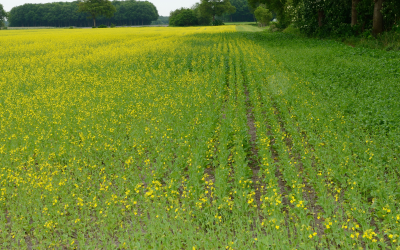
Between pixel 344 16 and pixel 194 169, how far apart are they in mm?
30232

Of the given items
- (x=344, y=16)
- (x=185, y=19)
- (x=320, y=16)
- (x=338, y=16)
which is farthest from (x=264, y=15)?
(x=344, y=16)

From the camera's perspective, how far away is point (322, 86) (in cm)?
1307

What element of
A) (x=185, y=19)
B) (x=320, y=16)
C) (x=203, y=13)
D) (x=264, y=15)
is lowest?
(x=320, y=16)

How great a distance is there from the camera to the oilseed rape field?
15.9ft

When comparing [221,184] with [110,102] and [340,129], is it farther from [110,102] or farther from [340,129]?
[110,102]

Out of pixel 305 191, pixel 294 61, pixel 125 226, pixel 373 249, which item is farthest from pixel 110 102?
pixel 294 61

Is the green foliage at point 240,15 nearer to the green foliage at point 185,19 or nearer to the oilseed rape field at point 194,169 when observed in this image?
the green foliage at point 185,19

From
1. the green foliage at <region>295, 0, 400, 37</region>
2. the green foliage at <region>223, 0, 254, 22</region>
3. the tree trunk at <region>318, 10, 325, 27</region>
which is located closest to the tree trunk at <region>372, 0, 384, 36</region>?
the green foliage at <region>295, 0, 400, 37</region>

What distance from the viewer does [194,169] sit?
259 inches

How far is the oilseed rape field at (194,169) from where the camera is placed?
15.9 feet

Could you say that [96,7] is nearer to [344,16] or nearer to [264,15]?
[264,15]

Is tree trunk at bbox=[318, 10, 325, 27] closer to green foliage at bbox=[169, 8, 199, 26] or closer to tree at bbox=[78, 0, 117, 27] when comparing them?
green foliage at bbox=[169, 8, 199, 26]

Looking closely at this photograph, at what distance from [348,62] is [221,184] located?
1397 cm

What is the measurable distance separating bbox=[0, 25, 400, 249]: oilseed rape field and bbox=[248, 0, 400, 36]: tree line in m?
14.1
